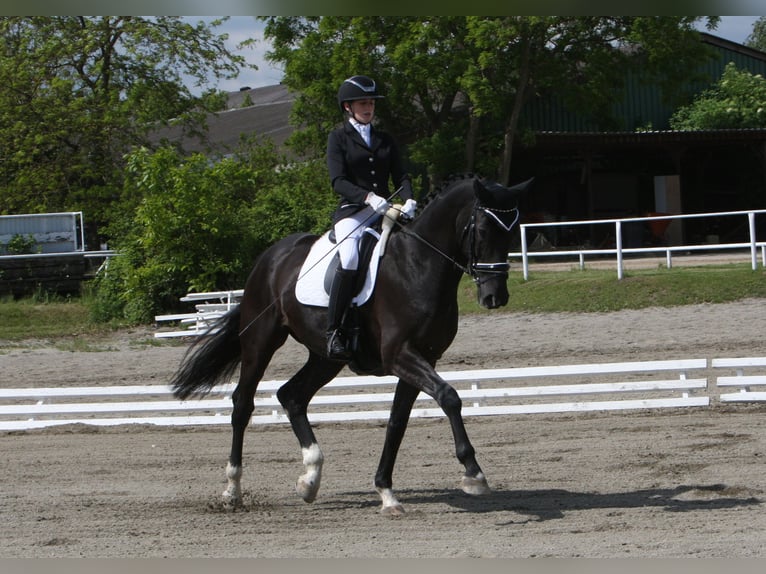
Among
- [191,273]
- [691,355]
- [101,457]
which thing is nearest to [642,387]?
[691,355]

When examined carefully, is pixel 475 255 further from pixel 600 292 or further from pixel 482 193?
pixel 600 292

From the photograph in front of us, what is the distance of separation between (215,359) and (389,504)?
2.20 metres

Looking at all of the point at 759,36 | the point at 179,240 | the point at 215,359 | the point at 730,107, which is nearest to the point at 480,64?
the point at 179,240

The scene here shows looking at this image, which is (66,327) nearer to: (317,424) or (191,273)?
(191,273)

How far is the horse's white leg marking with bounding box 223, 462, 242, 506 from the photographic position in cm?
693

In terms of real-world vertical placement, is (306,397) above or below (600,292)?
below

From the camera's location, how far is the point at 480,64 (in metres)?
24.6

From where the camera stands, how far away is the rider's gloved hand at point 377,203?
263 inches

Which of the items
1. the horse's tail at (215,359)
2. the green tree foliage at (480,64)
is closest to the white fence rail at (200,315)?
the green tree foliage at (480,64)

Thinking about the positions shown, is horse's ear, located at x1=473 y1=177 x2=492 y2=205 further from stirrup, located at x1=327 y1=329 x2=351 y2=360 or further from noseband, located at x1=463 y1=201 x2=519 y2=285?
stirrup, located at x1=327 y1=329 x2=351 y2=360

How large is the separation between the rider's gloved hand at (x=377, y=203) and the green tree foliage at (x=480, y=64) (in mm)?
18347

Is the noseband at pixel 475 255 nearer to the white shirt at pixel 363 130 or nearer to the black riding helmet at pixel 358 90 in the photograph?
the white shirt at pixel 363 130

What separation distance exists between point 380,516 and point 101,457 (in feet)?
11.7

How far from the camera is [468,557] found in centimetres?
506
